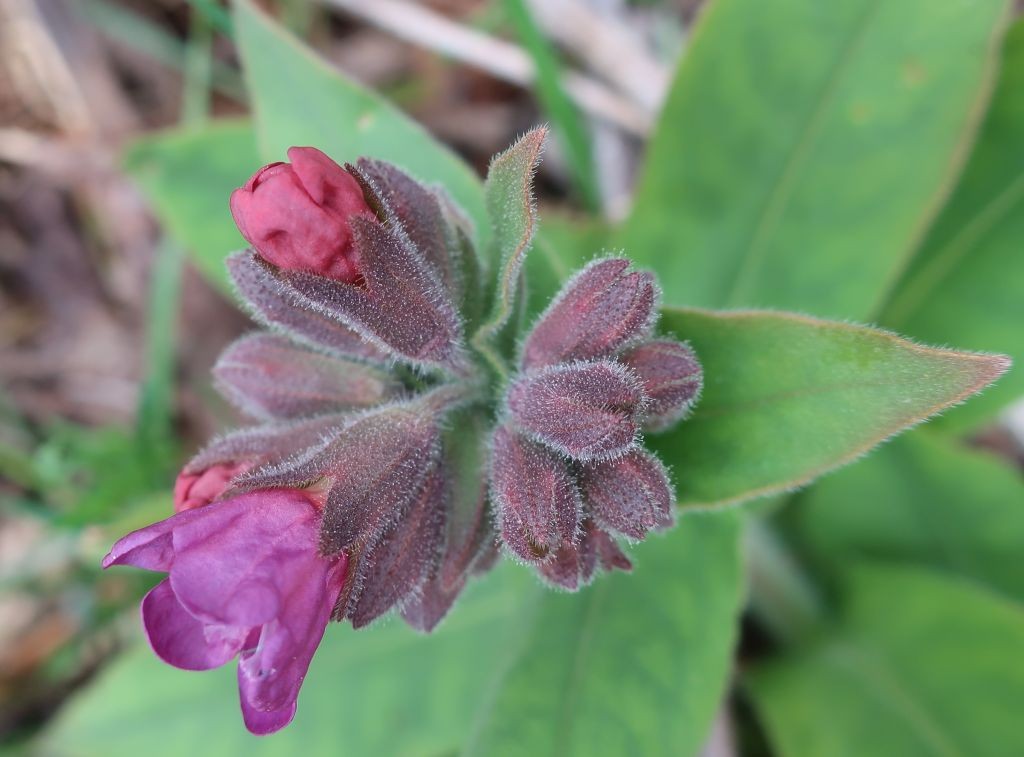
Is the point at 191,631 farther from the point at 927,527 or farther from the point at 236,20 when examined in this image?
the point at 927,527

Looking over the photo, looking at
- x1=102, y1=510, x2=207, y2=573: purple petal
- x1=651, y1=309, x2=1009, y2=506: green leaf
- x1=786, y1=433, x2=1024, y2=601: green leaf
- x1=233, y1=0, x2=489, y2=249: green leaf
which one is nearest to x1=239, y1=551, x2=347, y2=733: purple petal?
x1=102, y1=510, x2=207, y2=573: purple petal

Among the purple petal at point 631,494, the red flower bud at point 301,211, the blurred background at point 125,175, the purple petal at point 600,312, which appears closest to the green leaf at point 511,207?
the purple petal at point 600,312

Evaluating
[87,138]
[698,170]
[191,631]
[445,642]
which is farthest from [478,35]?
[191,631]

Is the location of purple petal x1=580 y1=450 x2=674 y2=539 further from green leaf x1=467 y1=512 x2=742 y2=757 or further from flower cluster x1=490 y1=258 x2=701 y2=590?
green leaf x1=467 y1=512 x2=742 y2=757

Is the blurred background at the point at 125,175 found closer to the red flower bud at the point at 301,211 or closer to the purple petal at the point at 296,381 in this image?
the purple petal at the point at 296,381

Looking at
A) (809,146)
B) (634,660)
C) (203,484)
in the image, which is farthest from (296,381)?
(809,146)

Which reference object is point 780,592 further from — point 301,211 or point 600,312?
point 301,211
